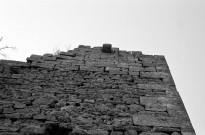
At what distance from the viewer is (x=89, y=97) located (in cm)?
360

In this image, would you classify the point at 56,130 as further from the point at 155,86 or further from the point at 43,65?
the point at 155,86

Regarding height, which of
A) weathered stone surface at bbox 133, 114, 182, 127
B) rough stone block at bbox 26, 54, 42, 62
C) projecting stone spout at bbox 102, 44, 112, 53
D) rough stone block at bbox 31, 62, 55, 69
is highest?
projecting stone spout at bbox 102, 44, 112, 53

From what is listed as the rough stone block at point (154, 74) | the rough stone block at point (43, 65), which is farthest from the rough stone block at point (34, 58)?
the rough stone block at point (154, 74)

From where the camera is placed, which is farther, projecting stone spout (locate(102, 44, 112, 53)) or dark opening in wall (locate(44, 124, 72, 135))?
projecting stone spout (locate(102, 44, 112, 53))

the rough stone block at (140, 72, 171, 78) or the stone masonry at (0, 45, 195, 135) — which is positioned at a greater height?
the rough stone block at (140, 72, 171, 78)

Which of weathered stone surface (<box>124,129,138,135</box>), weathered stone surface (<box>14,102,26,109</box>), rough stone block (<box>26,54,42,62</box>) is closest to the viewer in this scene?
weathered stone surface (<box>124,129,138,135</box>)

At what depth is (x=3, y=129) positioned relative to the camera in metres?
2.97

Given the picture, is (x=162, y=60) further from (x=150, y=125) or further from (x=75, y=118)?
(x=75, y=118)

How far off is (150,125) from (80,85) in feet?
4.25

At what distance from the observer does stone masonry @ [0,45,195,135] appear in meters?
3.06

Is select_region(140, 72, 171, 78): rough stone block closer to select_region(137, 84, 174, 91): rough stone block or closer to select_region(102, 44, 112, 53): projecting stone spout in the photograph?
select_region(137, 84, 174, 91): rough stone block

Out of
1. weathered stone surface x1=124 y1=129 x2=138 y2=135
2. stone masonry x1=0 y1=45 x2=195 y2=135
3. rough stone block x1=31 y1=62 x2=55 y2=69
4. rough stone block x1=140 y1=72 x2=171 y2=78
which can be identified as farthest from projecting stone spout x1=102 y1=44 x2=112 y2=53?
weathered stone surface x1=124 y1=129 x2=138 y2=135

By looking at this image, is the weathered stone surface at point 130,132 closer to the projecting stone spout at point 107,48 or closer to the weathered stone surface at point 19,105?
the weathered stone surface at point 19,105

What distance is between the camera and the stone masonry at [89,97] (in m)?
3.06
